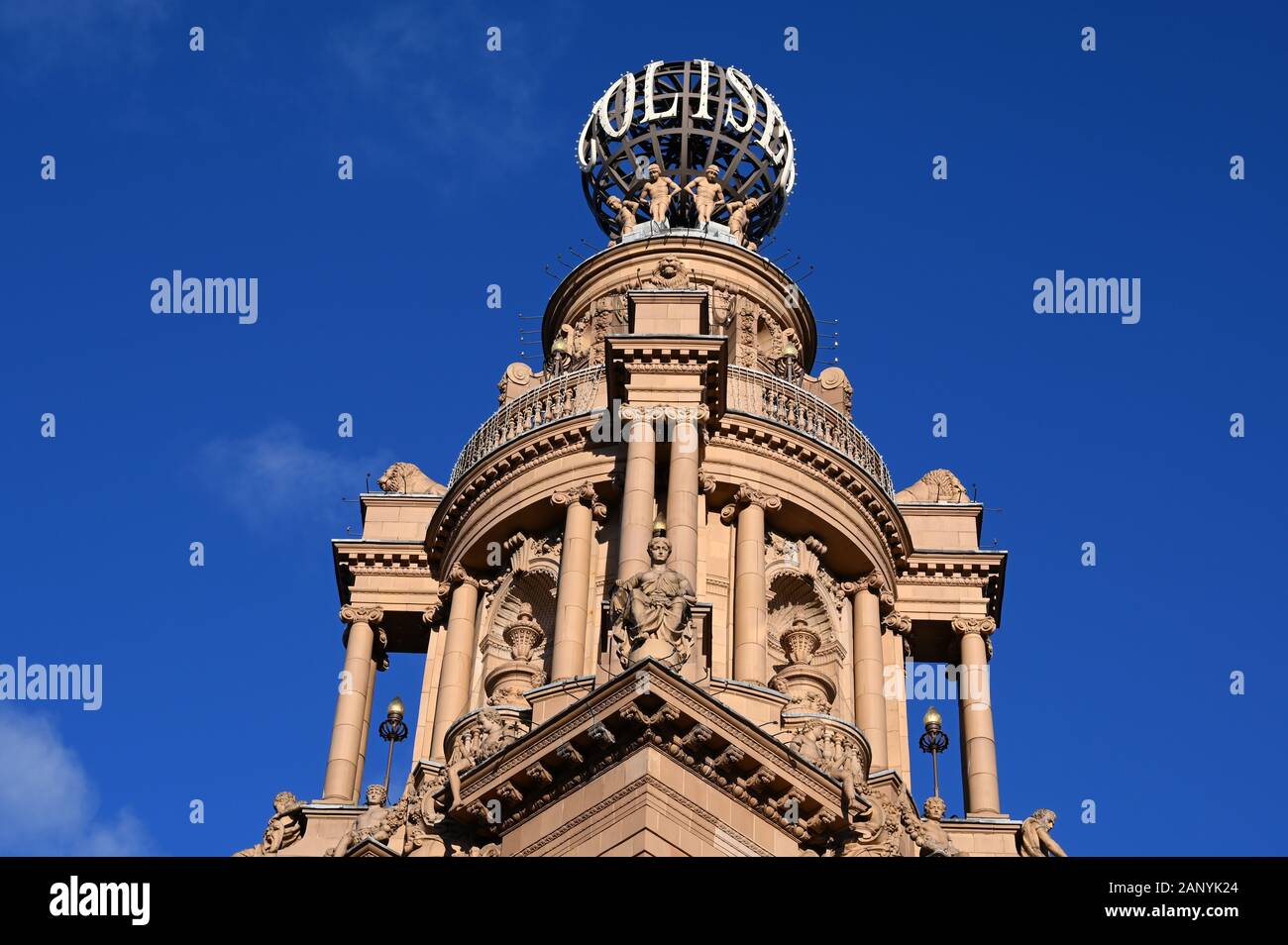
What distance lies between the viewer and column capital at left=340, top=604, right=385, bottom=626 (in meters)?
51.7

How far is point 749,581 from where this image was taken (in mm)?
45938

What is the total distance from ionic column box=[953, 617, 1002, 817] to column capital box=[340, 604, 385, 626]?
571 inches

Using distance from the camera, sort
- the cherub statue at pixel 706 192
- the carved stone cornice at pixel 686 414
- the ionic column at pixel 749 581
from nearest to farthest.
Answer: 1. the ionic column at pixel 749 581
2. the carved stone cornice at pixel 686 414
3. the cherub statue at pixel 706 192

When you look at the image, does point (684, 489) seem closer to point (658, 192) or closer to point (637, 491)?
point (637, 491)

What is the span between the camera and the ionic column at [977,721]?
47906 mm

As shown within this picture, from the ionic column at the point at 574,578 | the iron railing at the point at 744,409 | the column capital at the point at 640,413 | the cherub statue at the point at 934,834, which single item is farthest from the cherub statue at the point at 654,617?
the iron railing at the point at 744,409

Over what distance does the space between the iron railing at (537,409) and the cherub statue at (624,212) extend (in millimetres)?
7474

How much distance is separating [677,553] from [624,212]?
1885 centimetres

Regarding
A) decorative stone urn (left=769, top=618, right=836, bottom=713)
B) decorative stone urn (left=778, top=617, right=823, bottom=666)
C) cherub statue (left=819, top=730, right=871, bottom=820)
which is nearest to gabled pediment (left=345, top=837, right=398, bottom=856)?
cherub statue (left=819, top=730, right=871, bottom=820)

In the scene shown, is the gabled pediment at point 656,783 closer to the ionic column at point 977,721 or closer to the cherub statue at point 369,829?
the cherub statue at point 369,829

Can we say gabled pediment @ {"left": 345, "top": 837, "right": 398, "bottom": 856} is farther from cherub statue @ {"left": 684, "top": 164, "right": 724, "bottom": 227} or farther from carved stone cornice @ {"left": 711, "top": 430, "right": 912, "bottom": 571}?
cherub statue @ {"left": 684, "top": 164, "right": 724, "bottom": 227}

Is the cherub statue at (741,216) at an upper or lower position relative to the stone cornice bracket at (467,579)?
upper
